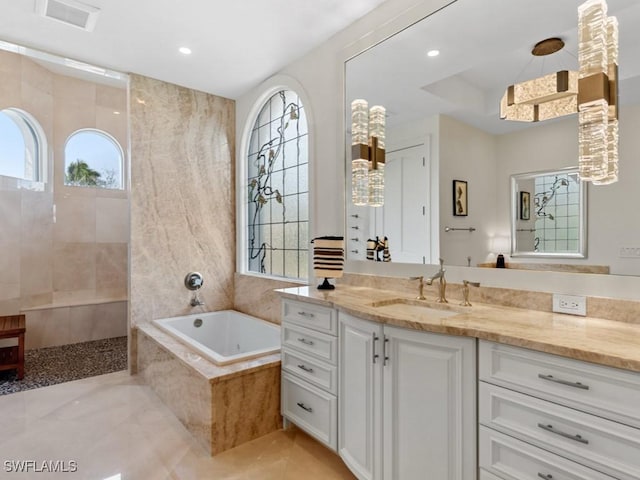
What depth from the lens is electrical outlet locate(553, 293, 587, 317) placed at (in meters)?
1.50

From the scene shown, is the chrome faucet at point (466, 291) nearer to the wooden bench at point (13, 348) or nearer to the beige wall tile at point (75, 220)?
the wooden bench at point (13, 348)

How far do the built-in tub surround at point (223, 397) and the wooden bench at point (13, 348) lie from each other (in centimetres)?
151

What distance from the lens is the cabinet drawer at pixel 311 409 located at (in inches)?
76.0

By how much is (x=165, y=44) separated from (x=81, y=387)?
9.35 ft

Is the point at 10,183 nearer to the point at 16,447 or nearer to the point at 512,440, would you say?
the point at 16,447

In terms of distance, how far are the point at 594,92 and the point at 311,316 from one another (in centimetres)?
166

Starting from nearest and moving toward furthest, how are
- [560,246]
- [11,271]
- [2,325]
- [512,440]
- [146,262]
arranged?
[512,440] < [560,246] < [2,325] < [146,262] < [11,271]

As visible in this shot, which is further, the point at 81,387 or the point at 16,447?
the point at 81,387

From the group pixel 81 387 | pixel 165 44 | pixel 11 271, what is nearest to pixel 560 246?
pixel 165 44

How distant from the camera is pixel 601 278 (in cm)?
148

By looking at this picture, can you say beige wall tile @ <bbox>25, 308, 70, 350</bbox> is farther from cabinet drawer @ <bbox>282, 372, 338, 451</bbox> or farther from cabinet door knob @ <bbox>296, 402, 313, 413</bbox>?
cabinet door knob @ <bbox>296, 402, 313, 413</bbox>

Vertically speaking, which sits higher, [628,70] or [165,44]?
[165,44]

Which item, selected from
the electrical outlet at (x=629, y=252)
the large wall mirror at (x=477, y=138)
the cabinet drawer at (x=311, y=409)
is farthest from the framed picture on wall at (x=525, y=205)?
the cabinet drawer at (x=311, y=409)

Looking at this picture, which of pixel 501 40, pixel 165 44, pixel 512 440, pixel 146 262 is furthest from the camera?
pixel 146 262
